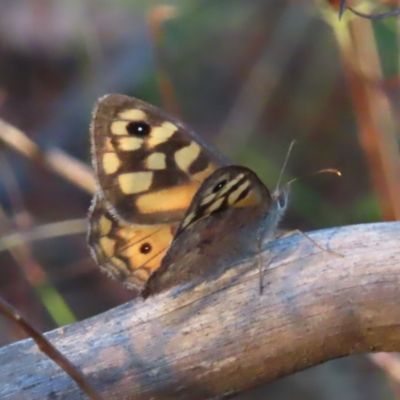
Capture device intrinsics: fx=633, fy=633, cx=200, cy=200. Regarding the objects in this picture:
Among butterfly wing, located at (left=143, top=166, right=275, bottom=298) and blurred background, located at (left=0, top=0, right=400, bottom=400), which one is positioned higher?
butterfly wing, located at (left=143, top=166, right=275, bottom=298)

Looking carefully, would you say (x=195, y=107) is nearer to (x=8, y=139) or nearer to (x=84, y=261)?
(x=84, y=261)

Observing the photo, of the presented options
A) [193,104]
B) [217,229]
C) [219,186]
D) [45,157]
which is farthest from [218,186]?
[193,104]

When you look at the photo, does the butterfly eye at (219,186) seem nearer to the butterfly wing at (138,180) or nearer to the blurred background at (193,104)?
the butterfly wing at (138,180)

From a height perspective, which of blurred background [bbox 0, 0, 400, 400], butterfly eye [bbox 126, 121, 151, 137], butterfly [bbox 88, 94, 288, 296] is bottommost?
blurred background [bbox 0, 0, 400, 400]

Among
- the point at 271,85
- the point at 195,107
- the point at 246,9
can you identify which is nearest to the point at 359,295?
the point at 271,85

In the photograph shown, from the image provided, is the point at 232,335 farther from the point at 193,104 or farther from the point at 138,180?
the point at 193,104

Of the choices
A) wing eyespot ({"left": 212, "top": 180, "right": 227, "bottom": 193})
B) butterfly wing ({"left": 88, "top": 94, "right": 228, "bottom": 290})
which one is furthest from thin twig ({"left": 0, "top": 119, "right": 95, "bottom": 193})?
wing eyespot ({"left": 212, "top": 180, "right": 227, "bottom": 193})

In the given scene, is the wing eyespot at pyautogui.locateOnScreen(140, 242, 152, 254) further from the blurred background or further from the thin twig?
the blurred background

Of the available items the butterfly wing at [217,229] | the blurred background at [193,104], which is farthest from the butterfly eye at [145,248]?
the blurred background at [193,104]
